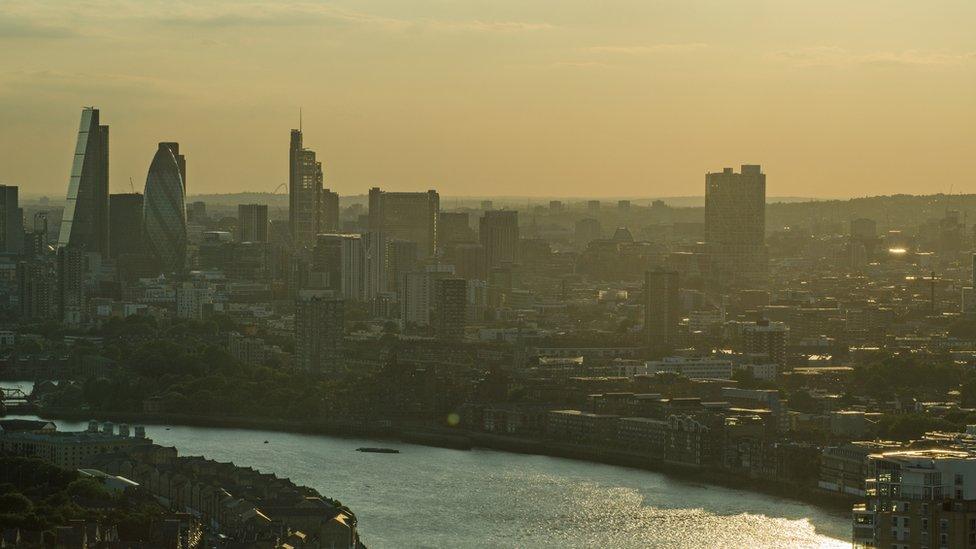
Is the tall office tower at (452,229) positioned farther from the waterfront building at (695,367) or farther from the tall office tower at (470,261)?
the waterfront building at (695,367)

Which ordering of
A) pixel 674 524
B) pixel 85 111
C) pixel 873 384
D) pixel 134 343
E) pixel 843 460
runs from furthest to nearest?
pixel 85 111 → pixel 134 343 → pixel 873 384 → pixel 843 460 → pixel 674 524

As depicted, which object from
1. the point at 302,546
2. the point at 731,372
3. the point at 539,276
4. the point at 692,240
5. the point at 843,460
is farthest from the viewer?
the point at 692,240

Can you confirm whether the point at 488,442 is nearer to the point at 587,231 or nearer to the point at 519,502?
the point at 519,502

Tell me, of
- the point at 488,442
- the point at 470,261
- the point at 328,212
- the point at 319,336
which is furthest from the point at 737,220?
the point at 488,442

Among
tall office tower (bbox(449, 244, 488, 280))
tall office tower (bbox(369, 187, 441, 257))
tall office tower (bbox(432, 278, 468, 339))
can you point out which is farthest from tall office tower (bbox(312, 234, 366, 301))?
tall office tower (bbox(432, 278, 468, 339))

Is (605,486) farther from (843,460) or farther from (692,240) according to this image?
(692,240)

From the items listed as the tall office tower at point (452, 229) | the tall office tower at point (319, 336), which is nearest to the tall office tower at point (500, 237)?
the tall office tower at point (452, 229)

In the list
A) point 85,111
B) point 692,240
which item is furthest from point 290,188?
point 692,240

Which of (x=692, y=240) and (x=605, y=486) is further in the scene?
(x=692, y=240)

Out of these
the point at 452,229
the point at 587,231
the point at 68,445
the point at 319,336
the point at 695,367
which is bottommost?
the point at 68,445
